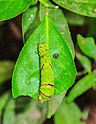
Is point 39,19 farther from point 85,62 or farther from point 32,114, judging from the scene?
point 32,114

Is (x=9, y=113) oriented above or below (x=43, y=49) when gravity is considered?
below

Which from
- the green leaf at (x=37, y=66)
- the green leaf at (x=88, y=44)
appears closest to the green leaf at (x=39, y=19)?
the green leaf at (x=37, y=66)

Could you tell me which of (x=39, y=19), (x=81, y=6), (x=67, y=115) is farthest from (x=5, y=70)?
(x=81, y=6)

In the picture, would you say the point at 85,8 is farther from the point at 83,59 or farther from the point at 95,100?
the point at 95,100

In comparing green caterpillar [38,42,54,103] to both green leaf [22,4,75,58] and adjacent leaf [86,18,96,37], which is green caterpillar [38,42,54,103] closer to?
green leaf [22,4,75,58]

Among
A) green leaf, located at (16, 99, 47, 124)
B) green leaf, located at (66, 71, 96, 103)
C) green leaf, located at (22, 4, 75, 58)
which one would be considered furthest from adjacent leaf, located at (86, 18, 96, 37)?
green leaf, located at (16, 99, 47, 124)

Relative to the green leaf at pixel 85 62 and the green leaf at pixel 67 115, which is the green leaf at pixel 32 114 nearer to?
the green leaf at pixel 67 115
